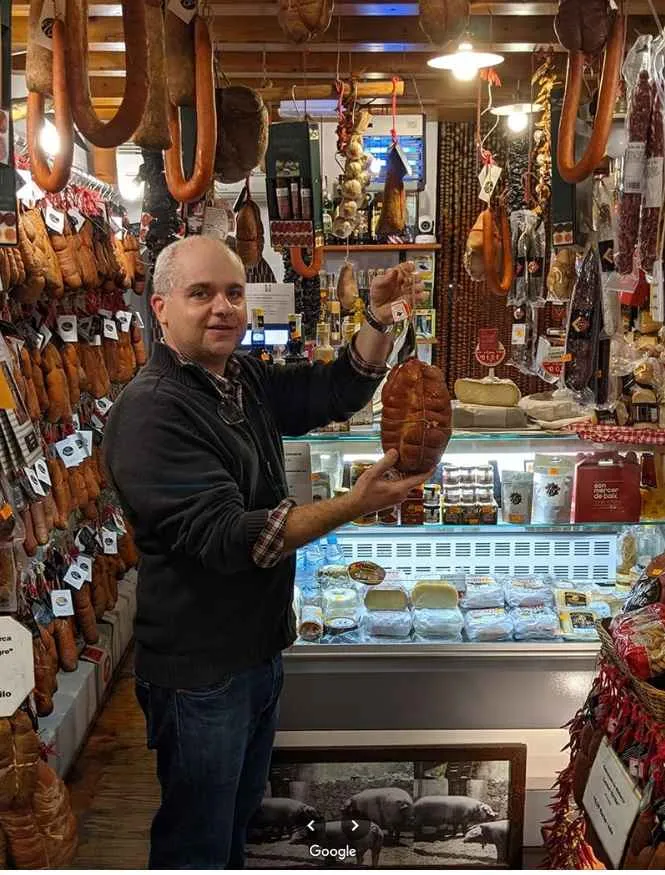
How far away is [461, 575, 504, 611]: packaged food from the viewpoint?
374 centimetres

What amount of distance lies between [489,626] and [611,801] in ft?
5.59

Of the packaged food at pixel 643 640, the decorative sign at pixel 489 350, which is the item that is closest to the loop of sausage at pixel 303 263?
the decorative sign at pixel 489 350

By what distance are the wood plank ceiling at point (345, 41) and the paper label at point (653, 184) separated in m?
1.33

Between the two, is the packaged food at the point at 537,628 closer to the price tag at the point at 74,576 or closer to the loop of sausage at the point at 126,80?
the price tag at the point at 74,576

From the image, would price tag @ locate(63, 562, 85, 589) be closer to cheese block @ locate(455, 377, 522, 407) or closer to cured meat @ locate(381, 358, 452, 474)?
cheese block @ locate(455, 377, 522, 407)

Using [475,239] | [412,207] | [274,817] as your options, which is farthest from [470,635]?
[412,207]

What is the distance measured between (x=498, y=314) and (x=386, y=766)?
5900mm

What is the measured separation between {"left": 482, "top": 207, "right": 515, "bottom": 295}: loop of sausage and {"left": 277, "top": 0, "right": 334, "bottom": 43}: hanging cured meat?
215 cm

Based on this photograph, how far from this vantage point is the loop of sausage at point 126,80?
1.98m

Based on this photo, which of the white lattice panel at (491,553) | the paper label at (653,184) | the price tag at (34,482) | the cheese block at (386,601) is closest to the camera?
the paper label at (653,184)

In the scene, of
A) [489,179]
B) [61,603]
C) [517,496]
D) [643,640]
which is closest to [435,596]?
[517,496]

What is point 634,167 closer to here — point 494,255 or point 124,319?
point 494,255

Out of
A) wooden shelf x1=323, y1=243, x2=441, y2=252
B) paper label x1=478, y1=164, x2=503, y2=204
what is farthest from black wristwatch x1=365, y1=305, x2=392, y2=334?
wooden shelf x1=323, y1=243, x2=441, y2=252

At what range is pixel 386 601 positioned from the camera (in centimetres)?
372
